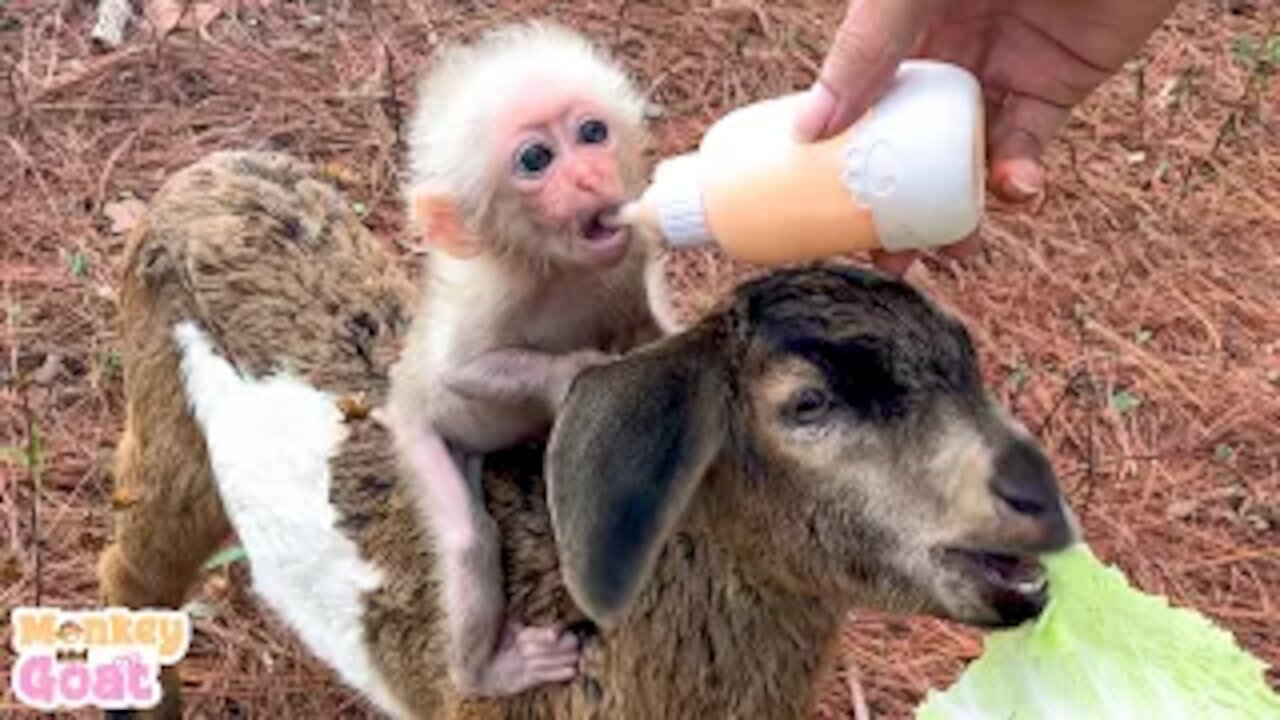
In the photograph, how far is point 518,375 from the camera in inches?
133

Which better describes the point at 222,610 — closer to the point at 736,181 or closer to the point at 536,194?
the point at 536,194

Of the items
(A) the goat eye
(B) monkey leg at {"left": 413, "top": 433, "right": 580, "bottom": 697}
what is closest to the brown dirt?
(B) monkey leg at {"left": 413, "top": 433, "right": 580, "bottom": 697}

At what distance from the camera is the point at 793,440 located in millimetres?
2816

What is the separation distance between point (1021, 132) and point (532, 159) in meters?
0.93

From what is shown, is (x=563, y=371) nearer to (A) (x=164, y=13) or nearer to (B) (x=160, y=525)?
(B) (x=160, y=525)

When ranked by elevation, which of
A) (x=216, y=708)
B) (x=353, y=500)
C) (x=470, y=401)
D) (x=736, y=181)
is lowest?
(x=216, y=708)

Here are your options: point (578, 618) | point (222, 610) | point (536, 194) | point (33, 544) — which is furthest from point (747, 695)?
point (33, 544)

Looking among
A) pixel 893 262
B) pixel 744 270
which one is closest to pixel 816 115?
pixel 893 262

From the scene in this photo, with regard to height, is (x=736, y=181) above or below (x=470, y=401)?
above

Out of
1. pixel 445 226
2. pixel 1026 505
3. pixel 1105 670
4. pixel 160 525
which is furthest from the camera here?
pixel 160 525

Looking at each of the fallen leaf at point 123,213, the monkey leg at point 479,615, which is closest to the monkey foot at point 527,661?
the monkey leg at point 479,615

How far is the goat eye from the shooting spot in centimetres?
278

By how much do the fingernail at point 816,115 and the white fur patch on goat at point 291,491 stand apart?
1.61 meters

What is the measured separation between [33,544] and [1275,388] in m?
3.78
